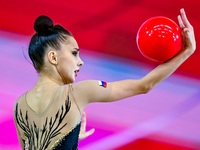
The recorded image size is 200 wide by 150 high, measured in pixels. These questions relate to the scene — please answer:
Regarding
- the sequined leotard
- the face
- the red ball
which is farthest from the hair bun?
the red ball

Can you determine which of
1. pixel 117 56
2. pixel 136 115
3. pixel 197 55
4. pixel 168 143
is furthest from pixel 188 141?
pixel 117 56

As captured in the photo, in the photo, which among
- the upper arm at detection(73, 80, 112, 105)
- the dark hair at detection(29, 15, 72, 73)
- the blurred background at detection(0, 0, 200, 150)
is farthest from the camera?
the blurred background at detection(0, 0, 200, 150)

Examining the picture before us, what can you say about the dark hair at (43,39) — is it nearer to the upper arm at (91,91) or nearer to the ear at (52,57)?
the ear at (52,57)

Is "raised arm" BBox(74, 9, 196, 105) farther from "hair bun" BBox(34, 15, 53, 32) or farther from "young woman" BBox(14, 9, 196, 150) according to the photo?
"hair bun" BBox(34, 15, 53, 32)

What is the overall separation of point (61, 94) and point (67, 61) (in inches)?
6.7

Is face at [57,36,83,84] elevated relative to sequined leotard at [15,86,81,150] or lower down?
elevated

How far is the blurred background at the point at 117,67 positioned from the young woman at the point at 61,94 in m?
1.22

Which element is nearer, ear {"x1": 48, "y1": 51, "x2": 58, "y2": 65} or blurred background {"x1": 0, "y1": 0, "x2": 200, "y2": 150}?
ear {"x1": 48, "y1": 51, "x2": 58, "y2": 65}

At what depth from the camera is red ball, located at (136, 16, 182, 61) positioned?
1.18 m

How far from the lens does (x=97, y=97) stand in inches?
45.3

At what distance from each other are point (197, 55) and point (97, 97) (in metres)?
1.76

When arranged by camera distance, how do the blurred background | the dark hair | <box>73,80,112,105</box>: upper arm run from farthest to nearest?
1. the blurred background
2. the dark hair
3. <box>73,80,112,105</box>: upper arm

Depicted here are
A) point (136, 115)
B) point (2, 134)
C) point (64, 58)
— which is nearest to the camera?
point (64, 58)

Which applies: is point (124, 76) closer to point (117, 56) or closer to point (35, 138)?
point (117, 56)
